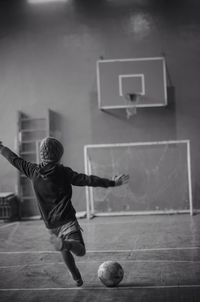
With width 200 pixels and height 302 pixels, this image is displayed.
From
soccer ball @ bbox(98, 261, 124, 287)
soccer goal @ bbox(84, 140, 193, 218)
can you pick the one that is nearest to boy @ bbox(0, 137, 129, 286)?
soccer ball @ bbox(98, 261, 124, 287)

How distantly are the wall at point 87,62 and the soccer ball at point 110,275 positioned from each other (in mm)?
5594

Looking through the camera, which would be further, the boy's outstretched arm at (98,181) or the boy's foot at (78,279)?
the boy's foot at (78,279)

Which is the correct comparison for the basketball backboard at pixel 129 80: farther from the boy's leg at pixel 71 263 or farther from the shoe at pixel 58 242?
the shoe at pixel 58 242

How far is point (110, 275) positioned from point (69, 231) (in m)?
0.53

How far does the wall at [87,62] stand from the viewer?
30.3ft

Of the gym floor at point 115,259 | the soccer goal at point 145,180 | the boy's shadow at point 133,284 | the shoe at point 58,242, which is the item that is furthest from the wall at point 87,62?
the shoe at point 58,242

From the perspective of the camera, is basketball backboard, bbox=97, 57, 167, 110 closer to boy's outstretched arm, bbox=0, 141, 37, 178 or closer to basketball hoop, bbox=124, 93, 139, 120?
basketball hoop, bbox=124, 93, 139, 120

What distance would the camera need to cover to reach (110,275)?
12.3 ft

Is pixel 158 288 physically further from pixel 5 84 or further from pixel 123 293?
pixel 5 84

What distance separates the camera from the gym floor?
11.9 ft

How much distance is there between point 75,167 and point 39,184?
5649 mm

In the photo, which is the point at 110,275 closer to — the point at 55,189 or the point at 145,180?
the point at 55,189

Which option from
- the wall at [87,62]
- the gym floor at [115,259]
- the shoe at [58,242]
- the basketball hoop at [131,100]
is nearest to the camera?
the shoe at [58,242]

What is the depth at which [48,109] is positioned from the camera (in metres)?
9.26
